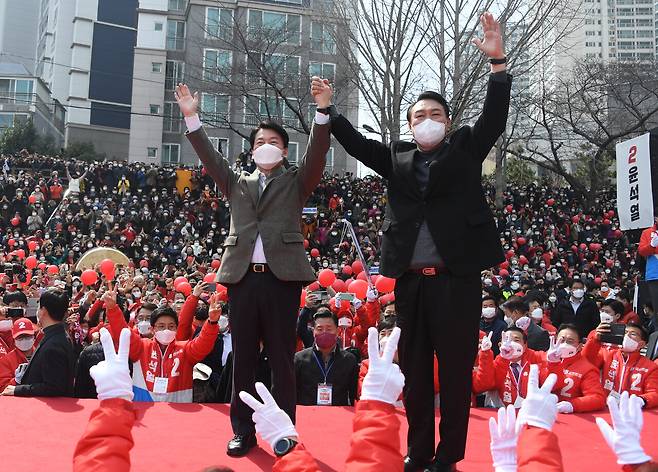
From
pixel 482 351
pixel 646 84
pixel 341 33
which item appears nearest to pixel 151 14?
pixel 341 33

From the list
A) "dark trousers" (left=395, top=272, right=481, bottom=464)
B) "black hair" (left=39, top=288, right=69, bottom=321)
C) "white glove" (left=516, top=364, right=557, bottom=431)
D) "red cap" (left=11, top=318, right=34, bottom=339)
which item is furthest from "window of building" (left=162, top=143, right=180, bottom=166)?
"white glove" (left=516, top=364, right=557, bottom=431)

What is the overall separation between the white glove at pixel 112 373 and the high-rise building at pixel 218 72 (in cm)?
2352

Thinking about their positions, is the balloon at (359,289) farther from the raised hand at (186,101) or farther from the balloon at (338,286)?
the raised hand at (186,101)

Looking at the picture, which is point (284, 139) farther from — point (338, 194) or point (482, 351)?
point (338, 194)

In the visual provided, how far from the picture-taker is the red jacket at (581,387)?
4.32 meters

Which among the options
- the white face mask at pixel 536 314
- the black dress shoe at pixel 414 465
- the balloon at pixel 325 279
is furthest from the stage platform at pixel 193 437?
the balloon at pixel 325 279

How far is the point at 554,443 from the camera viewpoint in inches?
74.9

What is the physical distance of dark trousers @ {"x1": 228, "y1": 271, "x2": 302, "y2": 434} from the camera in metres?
3.01

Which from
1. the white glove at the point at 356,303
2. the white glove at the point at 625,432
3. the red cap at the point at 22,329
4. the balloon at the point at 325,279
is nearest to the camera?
the white glove at the point at 625,432

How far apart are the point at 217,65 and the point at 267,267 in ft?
90.9

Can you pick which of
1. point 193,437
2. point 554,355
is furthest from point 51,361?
point 554,355

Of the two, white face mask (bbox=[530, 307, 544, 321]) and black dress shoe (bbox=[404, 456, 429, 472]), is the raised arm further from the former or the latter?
white face mask (bbox=[530, 307, 544, 321])

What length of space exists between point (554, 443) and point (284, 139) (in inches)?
80.1

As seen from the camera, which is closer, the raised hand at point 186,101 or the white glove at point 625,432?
the white glove at point 625,432
